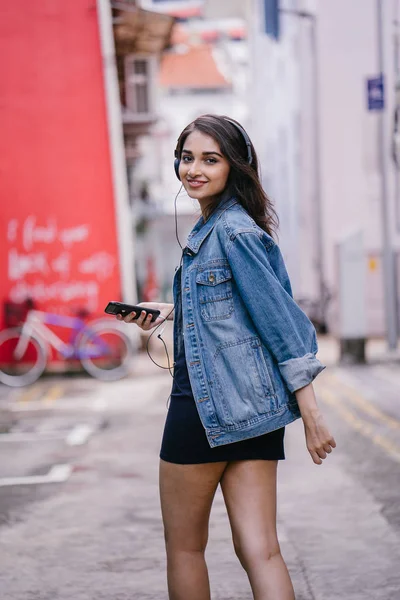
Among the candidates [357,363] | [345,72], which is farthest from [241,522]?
[345,72]

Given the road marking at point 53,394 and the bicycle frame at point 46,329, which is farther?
the bicycle frame at point 46,329

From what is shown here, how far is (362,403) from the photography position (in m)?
11.0

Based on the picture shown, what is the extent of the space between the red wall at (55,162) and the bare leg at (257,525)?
13.4 meters

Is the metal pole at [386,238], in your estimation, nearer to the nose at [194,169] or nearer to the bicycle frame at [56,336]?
the bicycle frame at [56,336]

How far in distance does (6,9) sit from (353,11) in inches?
369

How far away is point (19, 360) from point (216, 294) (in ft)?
40.2

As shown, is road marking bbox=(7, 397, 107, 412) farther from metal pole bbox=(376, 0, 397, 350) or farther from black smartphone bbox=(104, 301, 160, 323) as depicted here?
black smartphone bbox=(104, 301, 160, 323)

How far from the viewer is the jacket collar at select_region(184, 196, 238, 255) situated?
9.86ft

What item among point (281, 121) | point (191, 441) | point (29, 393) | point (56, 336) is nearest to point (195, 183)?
point (191, 441)

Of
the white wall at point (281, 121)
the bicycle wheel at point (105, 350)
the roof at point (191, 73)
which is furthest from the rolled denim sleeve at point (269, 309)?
the roof at point (191, 73)

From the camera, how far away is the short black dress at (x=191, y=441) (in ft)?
9.66

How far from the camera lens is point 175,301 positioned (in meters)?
3.12

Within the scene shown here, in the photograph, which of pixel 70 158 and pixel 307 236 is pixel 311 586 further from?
pixel 307 236

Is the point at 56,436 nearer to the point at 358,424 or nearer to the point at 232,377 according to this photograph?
the point at 358,424
